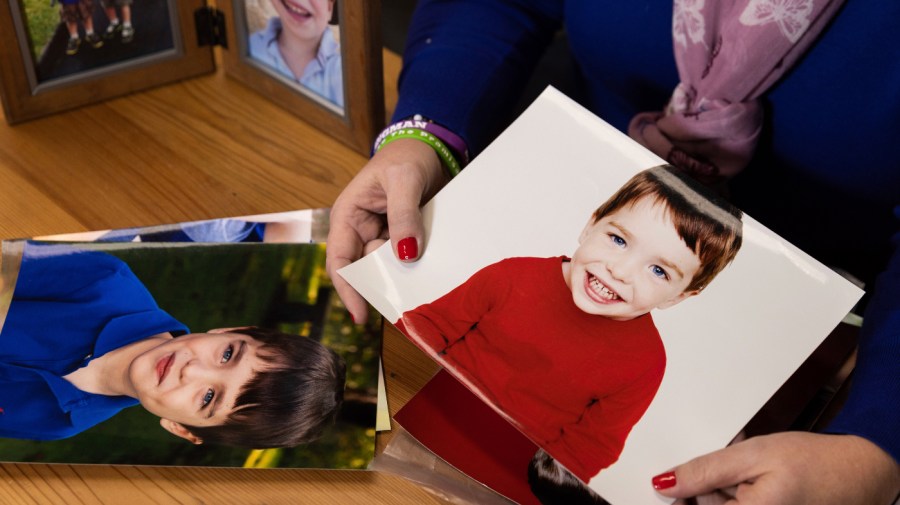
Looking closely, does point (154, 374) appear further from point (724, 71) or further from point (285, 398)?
point (724, 71)

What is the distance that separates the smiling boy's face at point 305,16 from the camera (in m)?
0.81

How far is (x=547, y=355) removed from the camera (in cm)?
59

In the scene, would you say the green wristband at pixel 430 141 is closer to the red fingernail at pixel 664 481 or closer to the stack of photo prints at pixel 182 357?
the stack of photo prints at pixel 182 357

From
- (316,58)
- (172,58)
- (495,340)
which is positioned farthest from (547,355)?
(172,58)

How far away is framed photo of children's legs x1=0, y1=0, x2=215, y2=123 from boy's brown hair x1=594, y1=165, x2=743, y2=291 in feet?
1.72

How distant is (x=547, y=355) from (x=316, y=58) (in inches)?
16.8

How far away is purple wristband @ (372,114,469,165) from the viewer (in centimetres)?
77

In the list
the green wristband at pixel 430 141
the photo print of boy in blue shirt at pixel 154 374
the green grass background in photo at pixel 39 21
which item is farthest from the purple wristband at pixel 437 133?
the green grass background in photo at pixel 39 21

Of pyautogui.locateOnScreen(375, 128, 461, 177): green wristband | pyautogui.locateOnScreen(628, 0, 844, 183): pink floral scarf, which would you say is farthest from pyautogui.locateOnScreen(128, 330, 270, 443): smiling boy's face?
pyautogui.locateOnScreen(628, 0, 844, 183): pink floral scarf

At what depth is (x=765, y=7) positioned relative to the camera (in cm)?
70

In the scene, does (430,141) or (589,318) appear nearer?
(589,318)

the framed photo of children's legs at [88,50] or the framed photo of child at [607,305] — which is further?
the framed photo of children's legs at [88,50]

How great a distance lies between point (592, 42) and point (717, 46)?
14 cm

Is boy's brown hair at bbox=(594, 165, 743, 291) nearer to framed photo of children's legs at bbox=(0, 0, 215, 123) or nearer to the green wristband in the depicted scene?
the green wristband
